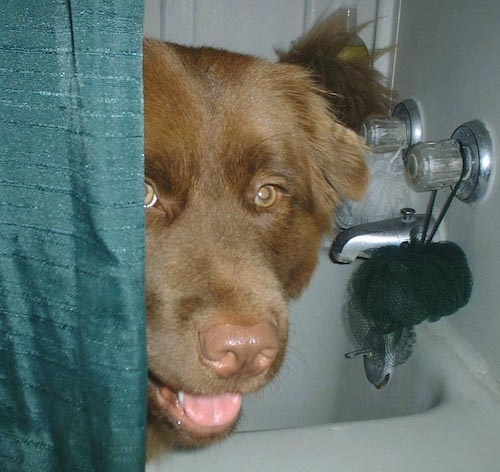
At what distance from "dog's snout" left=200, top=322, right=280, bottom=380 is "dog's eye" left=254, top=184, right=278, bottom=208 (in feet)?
1.53

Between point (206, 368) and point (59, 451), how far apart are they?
0.92ft

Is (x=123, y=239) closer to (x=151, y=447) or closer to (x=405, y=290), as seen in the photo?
(x=151, y=447)

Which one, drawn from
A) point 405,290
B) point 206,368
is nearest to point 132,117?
point 206,368

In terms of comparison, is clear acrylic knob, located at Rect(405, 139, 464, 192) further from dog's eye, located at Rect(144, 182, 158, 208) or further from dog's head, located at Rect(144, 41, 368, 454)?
dog's eye, located at Rect(144, 182, 158, 208)

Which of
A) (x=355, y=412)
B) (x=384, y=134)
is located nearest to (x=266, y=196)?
(x=384, y=134)

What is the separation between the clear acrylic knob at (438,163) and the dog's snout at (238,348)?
85 centimetres

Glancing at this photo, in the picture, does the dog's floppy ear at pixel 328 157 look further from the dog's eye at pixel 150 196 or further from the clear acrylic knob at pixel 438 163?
the dog's eye at pixel 150 196

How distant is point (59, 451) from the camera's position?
902mm

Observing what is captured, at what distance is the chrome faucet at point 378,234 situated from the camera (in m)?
2.04

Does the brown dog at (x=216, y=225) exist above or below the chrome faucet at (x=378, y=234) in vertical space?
above

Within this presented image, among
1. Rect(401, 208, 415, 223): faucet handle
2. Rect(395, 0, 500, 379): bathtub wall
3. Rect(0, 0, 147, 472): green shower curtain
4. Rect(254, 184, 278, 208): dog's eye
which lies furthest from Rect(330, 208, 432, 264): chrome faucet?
Rect(0, 0, 147, 472): green shower curtain

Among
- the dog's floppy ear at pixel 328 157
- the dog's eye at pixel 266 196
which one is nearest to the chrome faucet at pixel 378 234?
the dog's floppy ear at pixel 328 157

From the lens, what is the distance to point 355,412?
2.34 meters

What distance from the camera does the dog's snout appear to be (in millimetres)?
1018
